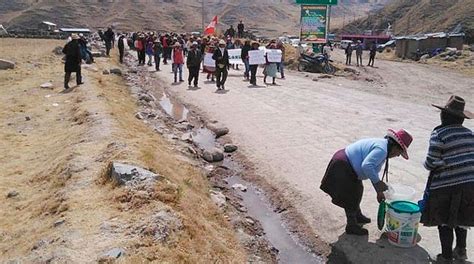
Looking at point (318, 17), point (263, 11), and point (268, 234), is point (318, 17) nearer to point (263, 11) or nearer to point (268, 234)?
point (268, 234)

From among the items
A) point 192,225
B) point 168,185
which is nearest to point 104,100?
point 168,185

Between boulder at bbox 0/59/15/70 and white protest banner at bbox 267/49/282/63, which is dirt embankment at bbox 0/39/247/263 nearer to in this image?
white protest banner at bbox 267/49/282/63

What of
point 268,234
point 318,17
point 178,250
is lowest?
point 268,234

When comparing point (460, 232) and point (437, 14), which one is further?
point (437, 14)

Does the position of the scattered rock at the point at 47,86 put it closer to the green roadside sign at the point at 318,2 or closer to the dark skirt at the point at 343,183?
the dark skirt at the point at 343,183

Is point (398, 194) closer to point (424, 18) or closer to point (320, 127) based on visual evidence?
point (320, 127)

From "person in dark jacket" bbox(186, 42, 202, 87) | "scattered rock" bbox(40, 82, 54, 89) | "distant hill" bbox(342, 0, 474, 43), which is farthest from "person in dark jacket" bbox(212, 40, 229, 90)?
"distant hill" bbox(342, 0, 474, 43)

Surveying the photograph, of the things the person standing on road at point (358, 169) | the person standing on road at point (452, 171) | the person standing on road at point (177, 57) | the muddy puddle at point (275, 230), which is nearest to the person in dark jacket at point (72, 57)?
the person standing on road at point (177, 57)

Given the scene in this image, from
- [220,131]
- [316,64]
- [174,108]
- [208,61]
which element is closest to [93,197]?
[220,131]

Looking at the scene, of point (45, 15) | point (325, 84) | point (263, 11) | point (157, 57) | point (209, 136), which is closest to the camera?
point (209, 136)

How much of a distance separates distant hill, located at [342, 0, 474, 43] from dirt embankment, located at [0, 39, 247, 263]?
44739mm

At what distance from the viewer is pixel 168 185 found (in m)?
6.25

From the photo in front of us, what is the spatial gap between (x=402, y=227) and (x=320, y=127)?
6616mm

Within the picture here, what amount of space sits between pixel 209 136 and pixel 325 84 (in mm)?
10712
